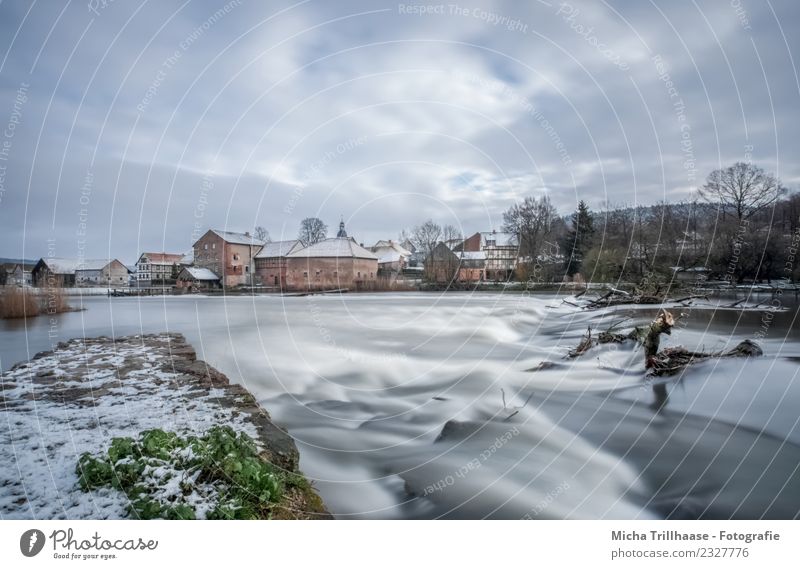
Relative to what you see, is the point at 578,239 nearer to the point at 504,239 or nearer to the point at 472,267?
the point at 504,239

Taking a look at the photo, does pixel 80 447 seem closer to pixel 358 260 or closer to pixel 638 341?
pixel 638 341

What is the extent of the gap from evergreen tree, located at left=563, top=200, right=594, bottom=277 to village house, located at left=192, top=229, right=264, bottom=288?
1454 cm

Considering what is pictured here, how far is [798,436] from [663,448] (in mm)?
1119

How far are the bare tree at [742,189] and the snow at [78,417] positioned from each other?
18.4ft

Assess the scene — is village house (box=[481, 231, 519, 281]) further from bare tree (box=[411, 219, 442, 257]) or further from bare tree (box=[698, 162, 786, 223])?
bare tree (box=[698, 162, 786, 223])

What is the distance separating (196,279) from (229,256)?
248 centimetres

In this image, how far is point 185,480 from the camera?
166 centimetres

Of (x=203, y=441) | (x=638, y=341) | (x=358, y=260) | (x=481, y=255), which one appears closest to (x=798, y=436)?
(x=638, y=341)

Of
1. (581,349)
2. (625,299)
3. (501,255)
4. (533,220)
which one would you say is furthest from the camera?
(501,255)

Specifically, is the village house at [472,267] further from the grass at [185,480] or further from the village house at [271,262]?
the grass at [185,480]

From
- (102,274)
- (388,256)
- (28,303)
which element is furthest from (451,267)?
(102,274)

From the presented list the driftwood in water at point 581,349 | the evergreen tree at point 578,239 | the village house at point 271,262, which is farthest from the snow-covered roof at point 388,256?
the driftwood in water at point 581,349

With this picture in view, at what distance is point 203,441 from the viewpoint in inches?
77.0

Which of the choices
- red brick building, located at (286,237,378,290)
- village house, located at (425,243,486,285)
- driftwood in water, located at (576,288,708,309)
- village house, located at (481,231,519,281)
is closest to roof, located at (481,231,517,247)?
village house, located at (481,231,519,281)
